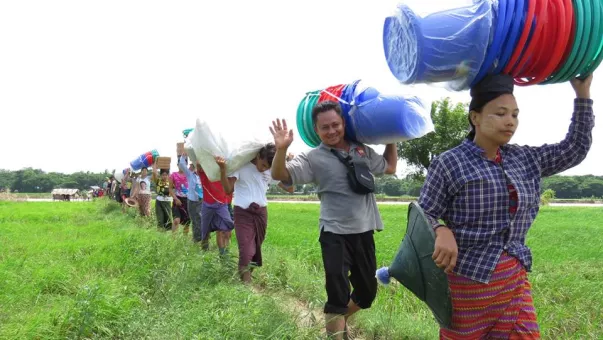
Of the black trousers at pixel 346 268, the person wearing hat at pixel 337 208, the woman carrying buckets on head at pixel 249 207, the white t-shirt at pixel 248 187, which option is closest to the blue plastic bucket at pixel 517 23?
the person wearing hat at pixel 337 208

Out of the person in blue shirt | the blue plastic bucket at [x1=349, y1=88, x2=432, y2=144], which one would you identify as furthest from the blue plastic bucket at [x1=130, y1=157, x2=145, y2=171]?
the blue plastic bucket at [x1=349, y1=88, x2=432, y2=144]

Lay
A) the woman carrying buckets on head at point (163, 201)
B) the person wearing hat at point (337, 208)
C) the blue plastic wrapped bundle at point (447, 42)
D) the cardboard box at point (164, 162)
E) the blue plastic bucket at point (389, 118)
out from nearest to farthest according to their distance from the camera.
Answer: the blue plastic wrapped bundle at point (447, 42) → the blue plastic bucket at point (389, 118) → the person wearing hat at point (337, 208) → the woman carrying buckets on head at point (163, 201) → the cardboard box at point (164, 162)

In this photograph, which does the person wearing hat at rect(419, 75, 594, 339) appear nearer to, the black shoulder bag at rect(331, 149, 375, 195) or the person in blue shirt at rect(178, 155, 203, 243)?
the black shoulder bag at rect(331, 149, 375, 195)

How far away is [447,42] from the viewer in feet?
7.10

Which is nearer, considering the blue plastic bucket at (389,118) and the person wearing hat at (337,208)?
the blue plastic bucket at (389,118)

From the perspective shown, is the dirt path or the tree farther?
the tree

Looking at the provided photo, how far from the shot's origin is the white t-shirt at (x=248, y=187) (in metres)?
5.27

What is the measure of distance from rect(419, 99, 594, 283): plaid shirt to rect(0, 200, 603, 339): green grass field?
126 centimetres

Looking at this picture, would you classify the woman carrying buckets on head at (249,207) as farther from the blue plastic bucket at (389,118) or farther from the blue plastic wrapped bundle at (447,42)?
the blue plastic wrapped bundle at (447,42)

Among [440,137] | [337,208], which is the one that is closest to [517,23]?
[337,208]

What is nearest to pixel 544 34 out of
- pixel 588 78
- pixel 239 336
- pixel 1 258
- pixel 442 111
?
pixel 588 78

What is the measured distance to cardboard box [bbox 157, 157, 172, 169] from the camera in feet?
34.3

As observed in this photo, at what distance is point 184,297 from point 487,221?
8.30 ft

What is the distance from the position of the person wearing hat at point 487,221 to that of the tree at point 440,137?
2648 cm
